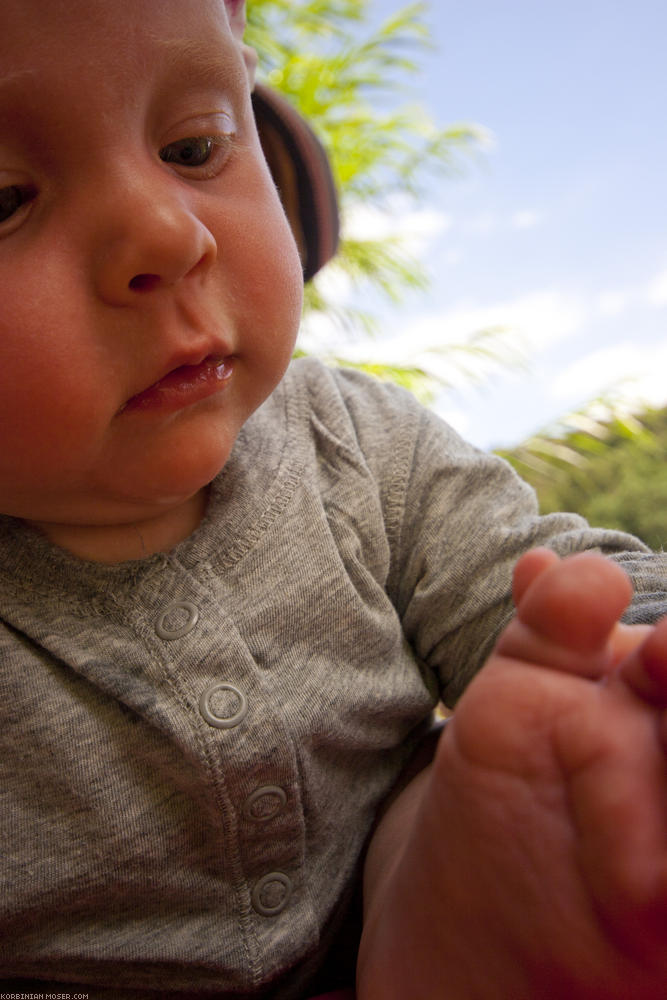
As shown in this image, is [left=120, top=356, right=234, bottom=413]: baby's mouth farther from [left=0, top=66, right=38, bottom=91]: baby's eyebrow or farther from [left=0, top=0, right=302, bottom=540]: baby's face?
[left=0, top=66, right=38, bottom=91]: baby's eyebrow

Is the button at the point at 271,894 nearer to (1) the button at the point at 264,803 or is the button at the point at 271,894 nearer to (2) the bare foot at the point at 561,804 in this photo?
(1) the button at the point at 264,803

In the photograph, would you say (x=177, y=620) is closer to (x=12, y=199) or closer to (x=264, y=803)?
(x=264, y=803)

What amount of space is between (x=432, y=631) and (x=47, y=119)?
1.35ft

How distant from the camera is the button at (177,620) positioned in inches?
19.3

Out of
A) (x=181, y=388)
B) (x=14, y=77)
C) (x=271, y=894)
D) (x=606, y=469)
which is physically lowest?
(x=606, y=469)

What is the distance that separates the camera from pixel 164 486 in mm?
444

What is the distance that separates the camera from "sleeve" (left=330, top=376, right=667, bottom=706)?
0.55 m

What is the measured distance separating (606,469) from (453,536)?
112cm

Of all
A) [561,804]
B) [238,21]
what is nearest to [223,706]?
[561,804]

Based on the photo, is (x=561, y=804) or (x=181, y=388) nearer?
(x=561, y=804)

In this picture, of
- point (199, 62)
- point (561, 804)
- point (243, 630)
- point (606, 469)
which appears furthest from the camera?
point (606, 469)

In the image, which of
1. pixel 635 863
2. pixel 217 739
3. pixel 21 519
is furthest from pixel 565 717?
pixel 21 519

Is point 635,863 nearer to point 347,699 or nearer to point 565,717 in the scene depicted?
point 565,717

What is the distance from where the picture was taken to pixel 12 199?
0.38m
